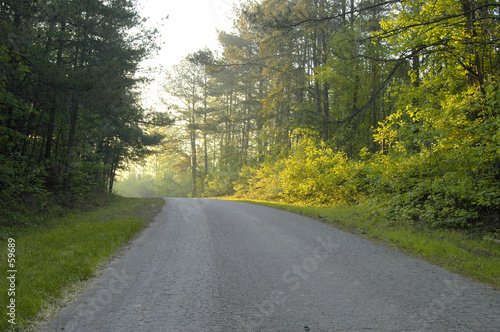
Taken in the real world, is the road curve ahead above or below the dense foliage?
below

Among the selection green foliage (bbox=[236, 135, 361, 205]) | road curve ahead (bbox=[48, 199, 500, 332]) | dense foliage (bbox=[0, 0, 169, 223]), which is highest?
dense foliage (bbox=[0, 0, 169, 223])

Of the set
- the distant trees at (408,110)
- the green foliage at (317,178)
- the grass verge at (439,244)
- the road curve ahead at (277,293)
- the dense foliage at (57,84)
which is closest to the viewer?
the road curve ahead at (277,293)

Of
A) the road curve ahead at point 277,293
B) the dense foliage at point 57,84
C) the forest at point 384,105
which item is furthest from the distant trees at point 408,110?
the dense foliage at point 57,84

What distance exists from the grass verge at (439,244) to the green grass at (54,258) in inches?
229

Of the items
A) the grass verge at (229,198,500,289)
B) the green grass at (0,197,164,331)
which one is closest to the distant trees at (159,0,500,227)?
the grass verge at (229,198,500,289)

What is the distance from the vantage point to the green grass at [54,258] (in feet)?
11.4

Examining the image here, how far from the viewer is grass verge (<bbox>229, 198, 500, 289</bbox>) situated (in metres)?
4.88

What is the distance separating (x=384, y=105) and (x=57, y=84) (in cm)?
2080

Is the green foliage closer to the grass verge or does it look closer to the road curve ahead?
the grass verge

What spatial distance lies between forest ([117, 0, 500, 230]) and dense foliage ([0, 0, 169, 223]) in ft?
13.8

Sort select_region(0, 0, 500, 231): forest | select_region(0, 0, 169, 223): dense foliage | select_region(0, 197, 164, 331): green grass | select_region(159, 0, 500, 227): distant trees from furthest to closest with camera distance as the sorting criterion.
A: select_region(0, 0, 169, 223): dense foliage → select_region(0, 0, 500, 231): forest → select_region(159, 0, 500, 227): distant trees → select_region(0, 197, 164, 331): green grass

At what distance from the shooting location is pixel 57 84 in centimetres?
940

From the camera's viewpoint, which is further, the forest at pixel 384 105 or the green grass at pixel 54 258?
the forest at pixel 384 105

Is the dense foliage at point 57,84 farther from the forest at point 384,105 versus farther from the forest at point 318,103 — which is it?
the forest at point 384,105
